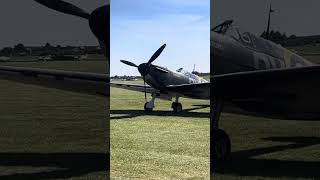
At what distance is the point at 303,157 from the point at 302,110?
1.16 meters

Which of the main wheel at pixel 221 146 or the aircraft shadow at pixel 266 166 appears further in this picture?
the main wheel at pixel 221 146

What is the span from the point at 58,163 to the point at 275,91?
3.35 meters

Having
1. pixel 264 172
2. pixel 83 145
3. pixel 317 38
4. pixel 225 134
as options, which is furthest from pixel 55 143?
pixel 317 38

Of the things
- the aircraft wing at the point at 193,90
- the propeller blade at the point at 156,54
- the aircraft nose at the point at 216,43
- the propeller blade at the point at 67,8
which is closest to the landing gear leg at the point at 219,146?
the aircraft nose at the point at 216,43

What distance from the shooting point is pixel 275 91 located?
5.07 meters

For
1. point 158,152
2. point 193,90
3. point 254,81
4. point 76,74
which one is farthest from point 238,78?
point 193,90

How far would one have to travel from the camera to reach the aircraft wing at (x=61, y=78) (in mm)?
5035

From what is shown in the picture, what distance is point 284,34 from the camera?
497 cm

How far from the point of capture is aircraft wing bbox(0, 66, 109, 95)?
16.5ft

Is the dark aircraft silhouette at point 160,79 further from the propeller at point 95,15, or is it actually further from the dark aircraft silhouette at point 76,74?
the propeller at point 95,15

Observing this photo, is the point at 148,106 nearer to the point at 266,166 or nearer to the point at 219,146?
the point at 219,146

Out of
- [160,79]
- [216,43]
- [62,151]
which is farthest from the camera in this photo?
[160,79]

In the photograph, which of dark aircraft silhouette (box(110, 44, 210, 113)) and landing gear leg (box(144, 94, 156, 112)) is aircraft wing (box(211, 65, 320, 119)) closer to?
dark aircraft silhouette (box(110, 44, 210, 113))

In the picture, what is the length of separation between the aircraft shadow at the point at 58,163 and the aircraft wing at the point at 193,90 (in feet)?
36.4
